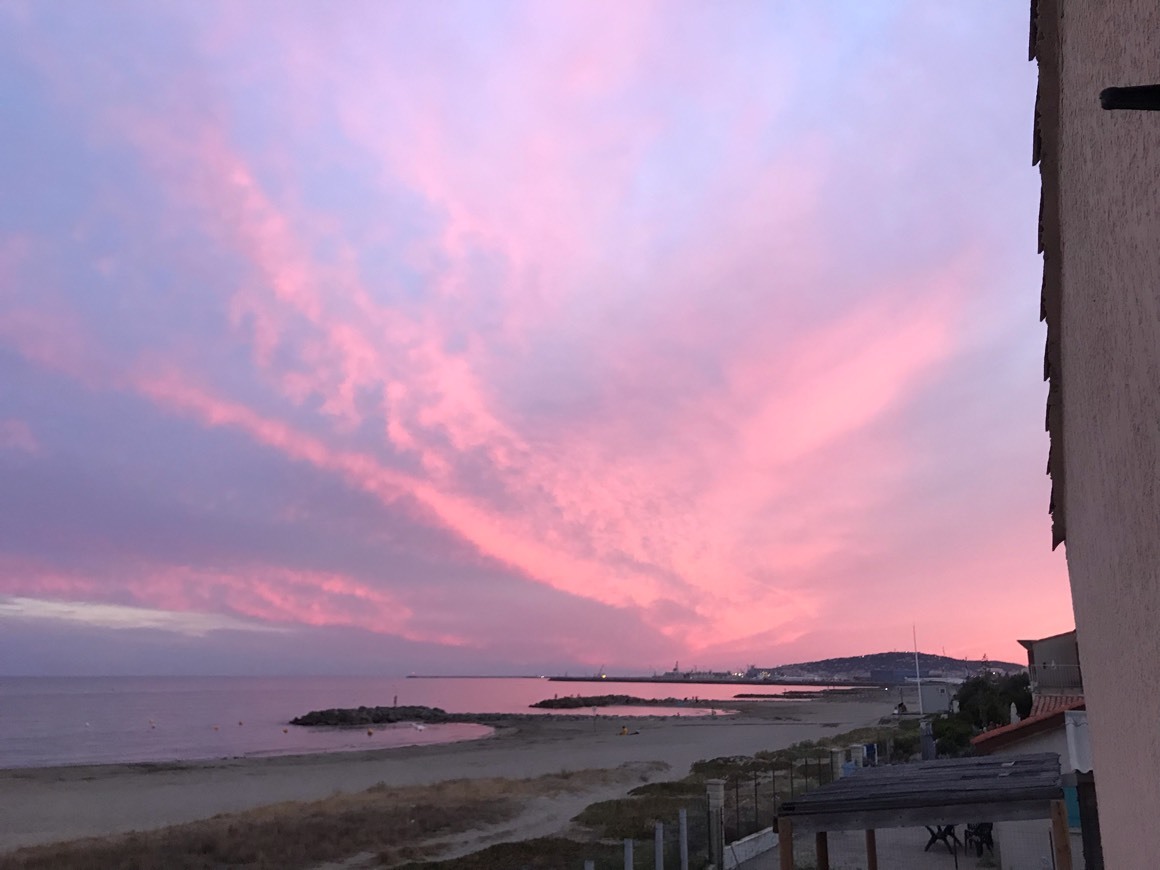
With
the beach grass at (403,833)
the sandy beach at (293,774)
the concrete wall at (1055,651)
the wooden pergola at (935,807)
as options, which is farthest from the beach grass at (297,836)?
the concrete wall at (1055,651)

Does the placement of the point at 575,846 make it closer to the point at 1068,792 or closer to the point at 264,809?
the point at 1068,792

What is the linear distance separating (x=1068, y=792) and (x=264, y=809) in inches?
1041

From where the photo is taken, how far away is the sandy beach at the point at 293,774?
3075 cm

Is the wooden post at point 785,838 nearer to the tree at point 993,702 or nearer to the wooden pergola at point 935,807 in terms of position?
the wooden pergola at point 935,807

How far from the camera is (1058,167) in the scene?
418cm

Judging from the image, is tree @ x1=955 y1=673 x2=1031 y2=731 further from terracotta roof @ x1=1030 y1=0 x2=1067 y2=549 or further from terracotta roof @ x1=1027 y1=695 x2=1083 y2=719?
terracotta roof @ x1=1030 y1=0 x2=1067 y2=549

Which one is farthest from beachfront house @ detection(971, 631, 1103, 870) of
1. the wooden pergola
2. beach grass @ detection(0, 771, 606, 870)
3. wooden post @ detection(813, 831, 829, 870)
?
beach grass @ detection(0, 771, 606, 870)

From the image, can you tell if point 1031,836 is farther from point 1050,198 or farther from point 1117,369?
point 1117,369

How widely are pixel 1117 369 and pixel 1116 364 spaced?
2cm

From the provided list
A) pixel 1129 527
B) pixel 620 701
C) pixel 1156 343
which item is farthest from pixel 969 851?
pixel 620 701

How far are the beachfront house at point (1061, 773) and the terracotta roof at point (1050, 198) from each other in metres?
4.37

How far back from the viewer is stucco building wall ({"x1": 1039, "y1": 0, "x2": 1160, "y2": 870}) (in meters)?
2.69

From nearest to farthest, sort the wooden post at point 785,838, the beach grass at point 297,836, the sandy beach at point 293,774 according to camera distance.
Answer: the wooden post at point 785,838 → the beach grass at point 297,836 → the sandy beach at point 293,774

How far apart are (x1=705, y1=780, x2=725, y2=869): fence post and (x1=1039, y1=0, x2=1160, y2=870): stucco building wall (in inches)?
414
